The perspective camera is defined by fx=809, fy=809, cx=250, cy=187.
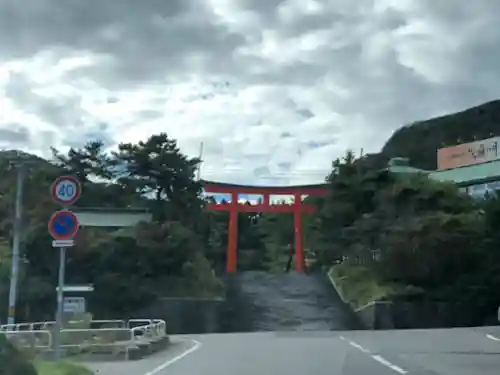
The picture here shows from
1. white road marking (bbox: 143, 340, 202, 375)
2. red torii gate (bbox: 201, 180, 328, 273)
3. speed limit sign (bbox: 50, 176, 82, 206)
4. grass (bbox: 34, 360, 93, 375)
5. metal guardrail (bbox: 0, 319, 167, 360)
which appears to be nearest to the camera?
grass (bbox: 34, 360, 93, 375)

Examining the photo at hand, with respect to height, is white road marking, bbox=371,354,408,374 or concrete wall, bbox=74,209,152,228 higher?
concrete wall, bbox=74,209,152,228

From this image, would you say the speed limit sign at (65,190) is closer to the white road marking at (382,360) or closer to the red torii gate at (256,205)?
the white road marking at (382,360)

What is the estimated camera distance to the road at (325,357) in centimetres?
1455

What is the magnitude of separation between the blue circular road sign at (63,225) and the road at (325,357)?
13.0ft

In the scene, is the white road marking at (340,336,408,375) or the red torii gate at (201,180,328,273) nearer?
the white road marking at (340,336,408,375)

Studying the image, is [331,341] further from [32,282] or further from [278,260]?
[278,260]

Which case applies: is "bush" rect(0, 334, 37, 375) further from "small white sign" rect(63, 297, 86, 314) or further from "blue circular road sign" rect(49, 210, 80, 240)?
"small white sign" rect(63, 297, 86, 314)

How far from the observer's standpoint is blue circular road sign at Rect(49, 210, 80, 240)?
37.2ft

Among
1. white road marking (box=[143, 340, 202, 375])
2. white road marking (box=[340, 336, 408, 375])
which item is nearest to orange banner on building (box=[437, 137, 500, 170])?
white road marking (box=[340, 336, 408, 375])

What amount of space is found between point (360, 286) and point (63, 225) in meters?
28.8

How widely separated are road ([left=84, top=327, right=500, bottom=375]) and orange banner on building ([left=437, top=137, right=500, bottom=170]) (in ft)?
102

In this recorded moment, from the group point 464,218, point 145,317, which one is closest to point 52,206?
point 145,317

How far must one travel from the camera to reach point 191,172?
39750mm

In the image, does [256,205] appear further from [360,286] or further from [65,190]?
[65,190]
